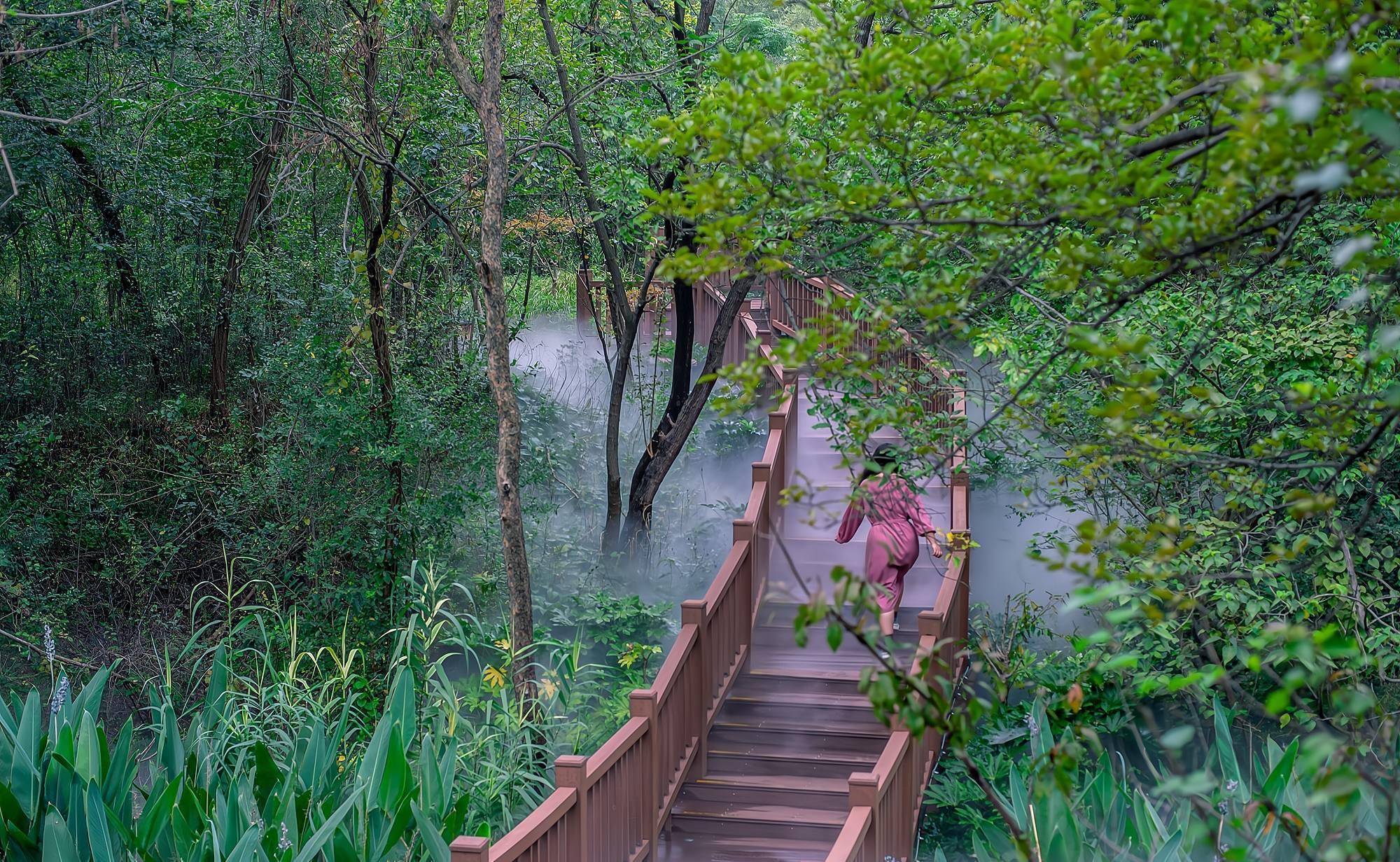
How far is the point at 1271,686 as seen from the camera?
270 inches

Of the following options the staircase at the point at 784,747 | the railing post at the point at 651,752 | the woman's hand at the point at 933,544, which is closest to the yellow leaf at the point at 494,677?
the railing post at the point at 651,752

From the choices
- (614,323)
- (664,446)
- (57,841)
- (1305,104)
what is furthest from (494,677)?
(1305,104)

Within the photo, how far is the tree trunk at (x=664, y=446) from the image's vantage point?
9781 millimetres

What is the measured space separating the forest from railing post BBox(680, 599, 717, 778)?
0.05 meters

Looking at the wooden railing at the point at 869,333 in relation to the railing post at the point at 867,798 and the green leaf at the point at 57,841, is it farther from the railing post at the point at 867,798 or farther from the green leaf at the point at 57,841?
the green leaf at the point at 57,841

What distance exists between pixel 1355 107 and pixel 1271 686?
6.04 metres

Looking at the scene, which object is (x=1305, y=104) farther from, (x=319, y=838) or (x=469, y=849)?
(x=319, y=838)

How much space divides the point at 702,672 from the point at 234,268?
306 inches

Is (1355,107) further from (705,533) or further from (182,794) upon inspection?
(705,533)

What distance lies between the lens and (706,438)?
13555mm

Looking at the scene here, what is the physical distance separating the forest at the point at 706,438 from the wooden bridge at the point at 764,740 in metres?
0.04

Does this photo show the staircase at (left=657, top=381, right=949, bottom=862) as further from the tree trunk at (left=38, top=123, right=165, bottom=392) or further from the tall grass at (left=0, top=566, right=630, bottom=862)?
the tree trunk at (left=38, top=123, right=165, bottom=392)

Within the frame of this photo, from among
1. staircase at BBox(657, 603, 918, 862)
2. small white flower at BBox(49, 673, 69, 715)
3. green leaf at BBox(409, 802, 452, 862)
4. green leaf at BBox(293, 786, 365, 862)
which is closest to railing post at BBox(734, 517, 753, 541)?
staircase at BBox(657, 603, 918, 862)

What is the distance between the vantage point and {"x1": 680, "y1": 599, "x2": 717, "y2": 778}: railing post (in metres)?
6.90
